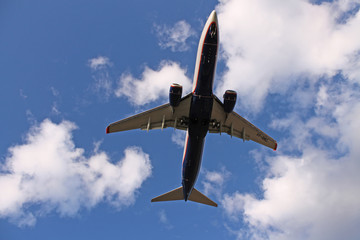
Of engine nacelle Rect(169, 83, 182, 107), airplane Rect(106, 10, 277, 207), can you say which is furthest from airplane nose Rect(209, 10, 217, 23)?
engine nacelle Rect(169, 83, 182, 107)

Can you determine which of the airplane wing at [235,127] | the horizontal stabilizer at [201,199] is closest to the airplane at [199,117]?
the airplane wing at [235,127]

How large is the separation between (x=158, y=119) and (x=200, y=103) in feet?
21.9

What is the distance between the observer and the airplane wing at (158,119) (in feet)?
105

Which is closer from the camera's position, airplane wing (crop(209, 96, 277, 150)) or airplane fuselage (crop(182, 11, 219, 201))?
airplane fuselage (crop(182, 11, 219, 201))

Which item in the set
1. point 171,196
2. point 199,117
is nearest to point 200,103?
point 199,117

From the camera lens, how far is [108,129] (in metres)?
32.4

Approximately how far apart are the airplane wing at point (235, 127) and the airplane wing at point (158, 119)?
310 cm

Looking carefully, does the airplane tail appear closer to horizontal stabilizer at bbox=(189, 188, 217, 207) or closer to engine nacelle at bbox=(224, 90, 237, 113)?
horizontal stabilizer at bbox=(189, 188, 217, 207)

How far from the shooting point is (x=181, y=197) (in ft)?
124

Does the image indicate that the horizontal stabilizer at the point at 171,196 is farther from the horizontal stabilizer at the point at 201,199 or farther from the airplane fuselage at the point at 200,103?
the airplane fuselage at the point at 200,103

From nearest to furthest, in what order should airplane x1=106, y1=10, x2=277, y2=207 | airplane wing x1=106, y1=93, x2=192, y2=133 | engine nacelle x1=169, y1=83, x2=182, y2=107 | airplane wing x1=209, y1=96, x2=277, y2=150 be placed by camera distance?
airplane x1=106, y1=10, x2=277, y2=207 → engine nacelle x1=169, y1=83, x2=182, y2=107 → airplane wing x1=106, y1=93, x2=192, y2=133 → airplane wing x1=209, y1=96, x2=277, y2=150

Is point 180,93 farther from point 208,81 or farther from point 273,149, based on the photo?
point 273,149

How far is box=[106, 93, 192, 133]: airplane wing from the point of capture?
31969 mm

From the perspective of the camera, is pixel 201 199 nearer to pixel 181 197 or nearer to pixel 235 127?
pixel 181 197
